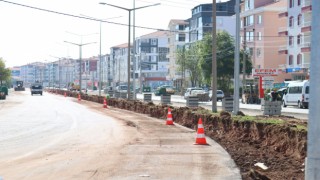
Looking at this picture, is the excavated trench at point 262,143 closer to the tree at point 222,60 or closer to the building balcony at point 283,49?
the tree at point 222,60

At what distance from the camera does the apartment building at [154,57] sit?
153 metres

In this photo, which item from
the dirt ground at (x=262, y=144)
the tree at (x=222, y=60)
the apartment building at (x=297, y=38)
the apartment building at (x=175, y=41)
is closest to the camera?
the dirt ground at (x=262, y=144)

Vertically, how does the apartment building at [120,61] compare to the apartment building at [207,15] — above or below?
below

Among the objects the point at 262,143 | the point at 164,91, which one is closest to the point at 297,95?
the point at 262,143

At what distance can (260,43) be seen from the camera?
7875cm

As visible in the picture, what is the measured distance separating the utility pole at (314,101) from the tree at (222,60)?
63.8m

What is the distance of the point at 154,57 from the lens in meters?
157

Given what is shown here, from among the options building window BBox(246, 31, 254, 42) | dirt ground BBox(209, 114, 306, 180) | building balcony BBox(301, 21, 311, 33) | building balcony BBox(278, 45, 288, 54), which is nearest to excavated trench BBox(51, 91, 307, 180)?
dirt ground BBox(209, 114, 306, 180)

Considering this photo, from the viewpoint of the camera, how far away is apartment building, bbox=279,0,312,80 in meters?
63.0

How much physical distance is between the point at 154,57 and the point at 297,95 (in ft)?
380

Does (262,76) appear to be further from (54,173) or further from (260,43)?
(260,43)

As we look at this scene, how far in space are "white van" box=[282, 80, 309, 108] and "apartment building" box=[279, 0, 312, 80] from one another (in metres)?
19.2

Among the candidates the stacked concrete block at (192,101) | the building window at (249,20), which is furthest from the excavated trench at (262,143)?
Result: the building window at (249,20)

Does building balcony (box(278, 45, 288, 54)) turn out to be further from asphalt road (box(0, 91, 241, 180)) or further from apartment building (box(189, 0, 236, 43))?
asphalt road (box(0, 91, 241, 180))
